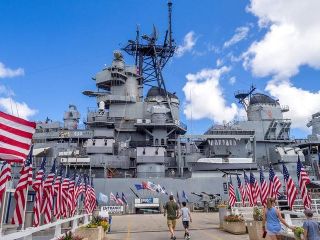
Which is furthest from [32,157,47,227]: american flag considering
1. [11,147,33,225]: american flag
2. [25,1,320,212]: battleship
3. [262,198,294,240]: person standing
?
[25,1,320,212]: battleship

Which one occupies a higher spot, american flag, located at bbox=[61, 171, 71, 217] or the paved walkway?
american flag, located at bbox=[61, 171, 71, 217]

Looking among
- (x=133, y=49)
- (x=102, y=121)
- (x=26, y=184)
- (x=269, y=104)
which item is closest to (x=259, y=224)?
(x=26, y=184)

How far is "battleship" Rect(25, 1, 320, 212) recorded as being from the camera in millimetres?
41469

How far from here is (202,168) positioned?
4384 cm

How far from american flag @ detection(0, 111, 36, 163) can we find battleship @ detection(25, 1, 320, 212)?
31006mm

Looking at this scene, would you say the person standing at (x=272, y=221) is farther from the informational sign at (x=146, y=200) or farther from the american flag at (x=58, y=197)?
the informational sign at (x=146, y=200)

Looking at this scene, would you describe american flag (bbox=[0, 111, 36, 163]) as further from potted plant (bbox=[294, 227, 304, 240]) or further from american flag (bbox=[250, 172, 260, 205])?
american flag (bbox=[250, 172, 260, 205])

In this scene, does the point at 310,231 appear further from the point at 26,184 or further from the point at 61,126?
the point at 61,126

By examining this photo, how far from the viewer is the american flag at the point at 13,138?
6.54 m

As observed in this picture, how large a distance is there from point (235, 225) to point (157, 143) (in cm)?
3214

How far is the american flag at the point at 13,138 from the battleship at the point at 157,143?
31.0 metres

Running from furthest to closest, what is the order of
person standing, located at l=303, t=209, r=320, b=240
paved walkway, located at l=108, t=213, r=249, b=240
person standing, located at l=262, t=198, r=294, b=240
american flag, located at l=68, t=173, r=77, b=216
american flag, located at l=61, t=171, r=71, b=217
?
american flag, located at l=68, t=173, r=77, b=216 → american flag, located at l=61, t=171, r=71, b=217 → paved walkway, located at l=108, t=213, r=249, b=240 → person standing, located at l=262, t=198, r=294, b=240 → person standing, located at l=303, t=209, r=320, b=240

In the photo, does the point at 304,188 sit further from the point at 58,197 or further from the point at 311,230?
the point at 58,197

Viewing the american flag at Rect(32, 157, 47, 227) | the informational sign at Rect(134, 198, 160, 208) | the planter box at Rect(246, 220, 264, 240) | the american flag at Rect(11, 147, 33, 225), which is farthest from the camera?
the informational sign at Rect(134, 198, 160, 208)
